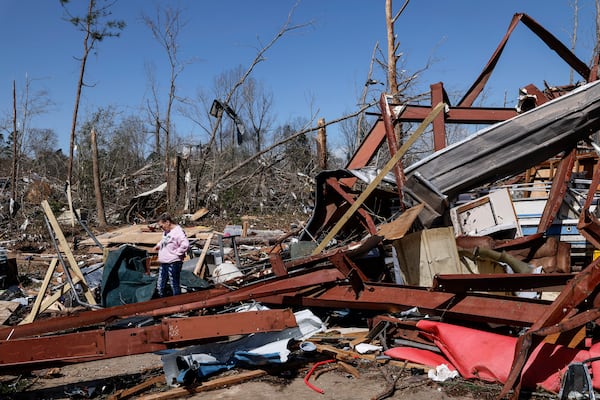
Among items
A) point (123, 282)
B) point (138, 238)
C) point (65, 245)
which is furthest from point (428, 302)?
point (138, 238)

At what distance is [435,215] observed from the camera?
266 inches

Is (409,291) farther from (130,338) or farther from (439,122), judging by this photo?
(439,122)

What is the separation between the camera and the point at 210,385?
15.0 ft

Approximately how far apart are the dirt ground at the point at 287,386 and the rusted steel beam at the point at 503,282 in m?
0.82

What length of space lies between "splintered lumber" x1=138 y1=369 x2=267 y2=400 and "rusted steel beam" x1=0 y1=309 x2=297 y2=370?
38cm

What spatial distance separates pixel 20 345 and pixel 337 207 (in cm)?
475

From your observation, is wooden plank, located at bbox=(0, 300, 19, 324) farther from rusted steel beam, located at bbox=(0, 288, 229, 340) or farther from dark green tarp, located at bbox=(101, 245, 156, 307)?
rusted steel beam, located at bbox=(0, 288, 229, 340)

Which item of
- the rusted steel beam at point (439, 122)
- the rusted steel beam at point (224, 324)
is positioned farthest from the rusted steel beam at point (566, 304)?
the rusted steel beam at point (439, 122)

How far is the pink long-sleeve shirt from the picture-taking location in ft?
26.0

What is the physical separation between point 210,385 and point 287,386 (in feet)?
2.23

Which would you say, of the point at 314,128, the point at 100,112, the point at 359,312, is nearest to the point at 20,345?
the point at 359,312

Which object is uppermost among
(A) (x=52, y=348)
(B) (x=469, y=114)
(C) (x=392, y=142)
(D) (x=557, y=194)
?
(B) (x=469, y=114)

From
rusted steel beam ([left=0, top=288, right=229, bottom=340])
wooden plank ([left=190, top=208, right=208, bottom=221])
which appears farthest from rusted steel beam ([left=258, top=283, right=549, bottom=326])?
wooden plank ([left=190, top=208, right=208, bottom=221])

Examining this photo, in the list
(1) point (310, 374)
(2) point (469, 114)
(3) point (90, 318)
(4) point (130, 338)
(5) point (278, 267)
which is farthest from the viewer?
(2) point (469, 114)
